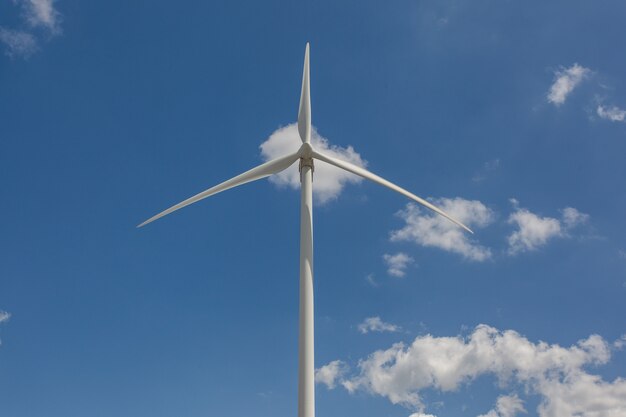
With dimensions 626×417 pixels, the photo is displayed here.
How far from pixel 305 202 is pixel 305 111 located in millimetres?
8258

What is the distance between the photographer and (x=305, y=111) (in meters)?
44.0

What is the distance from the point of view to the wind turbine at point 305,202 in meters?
32.6

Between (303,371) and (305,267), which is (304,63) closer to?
(305,267)

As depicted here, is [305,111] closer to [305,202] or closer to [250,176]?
[250,176]

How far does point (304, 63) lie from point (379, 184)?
10.4 meters

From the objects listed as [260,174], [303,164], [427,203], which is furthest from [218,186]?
[427,203]

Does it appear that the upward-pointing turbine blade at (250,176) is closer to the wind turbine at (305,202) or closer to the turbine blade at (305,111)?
the wind turbine at (305,202)

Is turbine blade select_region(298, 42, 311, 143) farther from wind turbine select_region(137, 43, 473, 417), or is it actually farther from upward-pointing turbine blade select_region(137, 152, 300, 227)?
upward-pointing turbine blade select_region(137, 152, 300, 227)

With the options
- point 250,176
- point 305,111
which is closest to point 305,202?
point 250,176

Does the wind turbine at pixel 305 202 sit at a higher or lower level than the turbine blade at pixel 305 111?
lower

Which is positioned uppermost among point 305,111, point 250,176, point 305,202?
point 305,111

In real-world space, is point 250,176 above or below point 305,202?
above

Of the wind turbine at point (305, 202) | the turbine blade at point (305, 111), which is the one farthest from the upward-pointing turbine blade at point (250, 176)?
the turbine blade at point (305, 111)

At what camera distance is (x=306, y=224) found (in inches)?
1494
